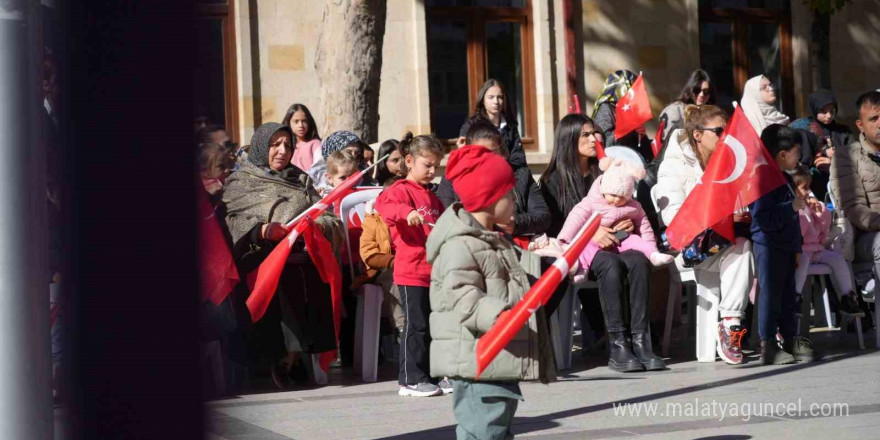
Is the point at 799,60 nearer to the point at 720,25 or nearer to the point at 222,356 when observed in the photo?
the point at 720,25

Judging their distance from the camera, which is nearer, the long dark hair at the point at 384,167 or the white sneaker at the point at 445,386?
the white sneaker at the point at 445,386

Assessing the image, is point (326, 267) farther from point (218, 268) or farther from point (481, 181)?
point (481, 181)

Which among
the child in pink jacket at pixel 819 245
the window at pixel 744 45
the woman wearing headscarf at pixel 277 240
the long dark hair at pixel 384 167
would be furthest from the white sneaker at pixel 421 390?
the window at pixel 744 45

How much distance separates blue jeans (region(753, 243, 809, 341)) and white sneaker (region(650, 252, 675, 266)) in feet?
1.99

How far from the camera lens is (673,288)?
9609 mm

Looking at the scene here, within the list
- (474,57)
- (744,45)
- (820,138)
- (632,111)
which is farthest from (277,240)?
(744,45)

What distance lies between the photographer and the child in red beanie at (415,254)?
7.98 m

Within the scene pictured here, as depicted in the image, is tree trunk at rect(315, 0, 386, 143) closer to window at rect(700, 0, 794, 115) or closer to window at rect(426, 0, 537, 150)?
window at rect(426, 0, 537, 150)

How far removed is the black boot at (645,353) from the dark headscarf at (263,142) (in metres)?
2.70

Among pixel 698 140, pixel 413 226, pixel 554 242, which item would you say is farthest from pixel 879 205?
pixel 413 226

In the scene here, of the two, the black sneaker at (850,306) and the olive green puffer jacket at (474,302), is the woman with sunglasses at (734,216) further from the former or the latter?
the olive green puffer jacket at (474,302)

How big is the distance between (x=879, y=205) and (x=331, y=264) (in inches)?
167

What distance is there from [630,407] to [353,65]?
6570mm

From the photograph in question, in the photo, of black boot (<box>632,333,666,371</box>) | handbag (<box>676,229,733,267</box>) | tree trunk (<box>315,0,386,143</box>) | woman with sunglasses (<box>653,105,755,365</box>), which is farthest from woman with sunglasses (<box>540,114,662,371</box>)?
tree trunk (<box>315,0,386,143</box>)
